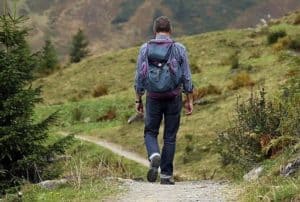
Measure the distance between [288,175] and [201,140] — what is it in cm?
1143

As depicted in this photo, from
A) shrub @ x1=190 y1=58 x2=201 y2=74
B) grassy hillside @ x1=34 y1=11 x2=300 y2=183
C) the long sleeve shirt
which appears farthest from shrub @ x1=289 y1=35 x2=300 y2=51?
the long sleeve shirt

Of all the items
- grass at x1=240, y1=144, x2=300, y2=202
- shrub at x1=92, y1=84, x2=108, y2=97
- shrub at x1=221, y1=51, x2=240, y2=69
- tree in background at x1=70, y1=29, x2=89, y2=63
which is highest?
grass at x1=240, y1=144, x2=300, y2=202

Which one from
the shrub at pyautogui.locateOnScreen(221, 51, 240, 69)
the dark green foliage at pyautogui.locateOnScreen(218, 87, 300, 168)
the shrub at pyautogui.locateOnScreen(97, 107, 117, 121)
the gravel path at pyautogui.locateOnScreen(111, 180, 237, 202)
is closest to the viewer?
the gravel path at pyautogui.locateOnScreen(111, 180, 237, 202)

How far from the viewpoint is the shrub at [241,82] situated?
26.2 meters

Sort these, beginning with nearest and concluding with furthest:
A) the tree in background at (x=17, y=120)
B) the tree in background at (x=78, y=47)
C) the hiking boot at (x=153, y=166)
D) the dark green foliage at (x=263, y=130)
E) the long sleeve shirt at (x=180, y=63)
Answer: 1. the long sleeve shirt at (x=180, y=63)
2. the hiking boot at (x=153, y=166)
3. the dark green foliage at (x=263, y=130)
4. the tree in background at (x=17, y=120)
5. the tree in background at (x=78, y=47)

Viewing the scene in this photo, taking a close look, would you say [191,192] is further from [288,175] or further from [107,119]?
[107,119]

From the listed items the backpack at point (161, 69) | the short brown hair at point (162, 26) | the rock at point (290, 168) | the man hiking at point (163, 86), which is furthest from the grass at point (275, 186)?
the short brown hair at point (162, 26)

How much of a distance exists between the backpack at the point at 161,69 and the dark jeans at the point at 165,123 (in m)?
0.38

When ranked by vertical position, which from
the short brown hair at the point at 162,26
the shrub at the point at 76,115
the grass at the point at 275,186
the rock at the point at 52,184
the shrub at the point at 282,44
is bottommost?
the shrub at the point at 76,115

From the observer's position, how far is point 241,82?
87.1 feet

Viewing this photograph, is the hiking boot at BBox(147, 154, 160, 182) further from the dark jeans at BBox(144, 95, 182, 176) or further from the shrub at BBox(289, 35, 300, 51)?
the shrub at BBox(289, 35, 300, 51)

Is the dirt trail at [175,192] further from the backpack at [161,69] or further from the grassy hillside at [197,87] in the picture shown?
the grassy hillside at [197,87]

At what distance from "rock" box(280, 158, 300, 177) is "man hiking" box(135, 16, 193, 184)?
2.25m

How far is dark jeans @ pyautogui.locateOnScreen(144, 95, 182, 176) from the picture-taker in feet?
37.5
